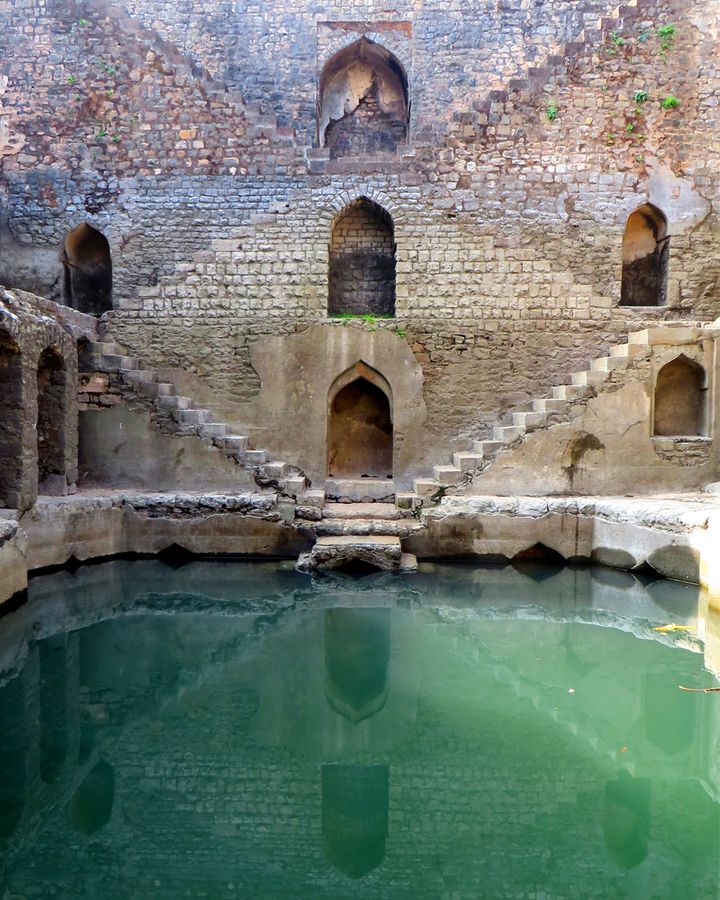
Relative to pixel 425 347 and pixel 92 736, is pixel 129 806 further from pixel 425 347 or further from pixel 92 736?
pixel 425 347

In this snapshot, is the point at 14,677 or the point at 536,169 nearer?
the point at 14,677

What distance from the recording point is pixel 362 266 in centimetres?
1247

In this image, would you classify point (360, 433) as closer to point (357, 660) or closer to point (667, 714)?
point (357, 660)

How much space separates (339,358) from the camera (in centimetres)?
1117

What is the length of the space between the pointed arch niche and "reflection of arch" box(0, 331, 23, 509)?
208 inches

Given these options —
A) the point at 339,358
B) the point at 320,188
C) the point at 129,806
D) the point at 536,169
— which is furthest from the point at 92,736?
the point at 536,169

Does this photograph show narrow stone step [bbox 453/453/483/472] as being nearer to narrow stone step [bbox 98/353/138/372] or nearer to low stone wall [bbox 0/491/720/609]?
low stone wall [bbox 0/491/720/609]

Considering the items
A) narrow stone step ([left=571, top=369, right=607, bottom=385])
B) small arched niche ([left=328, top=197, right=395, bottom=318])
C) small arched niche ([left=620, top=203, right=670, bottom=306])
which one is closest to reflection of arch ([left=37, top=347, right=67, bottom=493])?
small arched niche ([left=328, top=197, right=395, bottom=318])

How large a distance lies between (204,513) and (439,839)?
20.8 ft

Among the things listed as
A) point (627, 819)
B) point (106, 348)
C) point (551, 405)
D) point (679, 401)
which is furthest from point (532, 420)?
point (627, 819)

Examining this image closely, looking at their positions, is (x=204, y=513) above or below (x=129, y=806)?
above

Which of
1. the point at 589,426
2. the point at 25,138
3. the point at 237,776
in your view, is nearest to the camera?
the point at 237,776

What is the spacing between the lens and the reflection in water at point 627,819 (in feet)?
11.1

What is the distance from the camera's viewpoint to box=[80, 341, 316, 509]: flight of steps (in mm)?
9891
